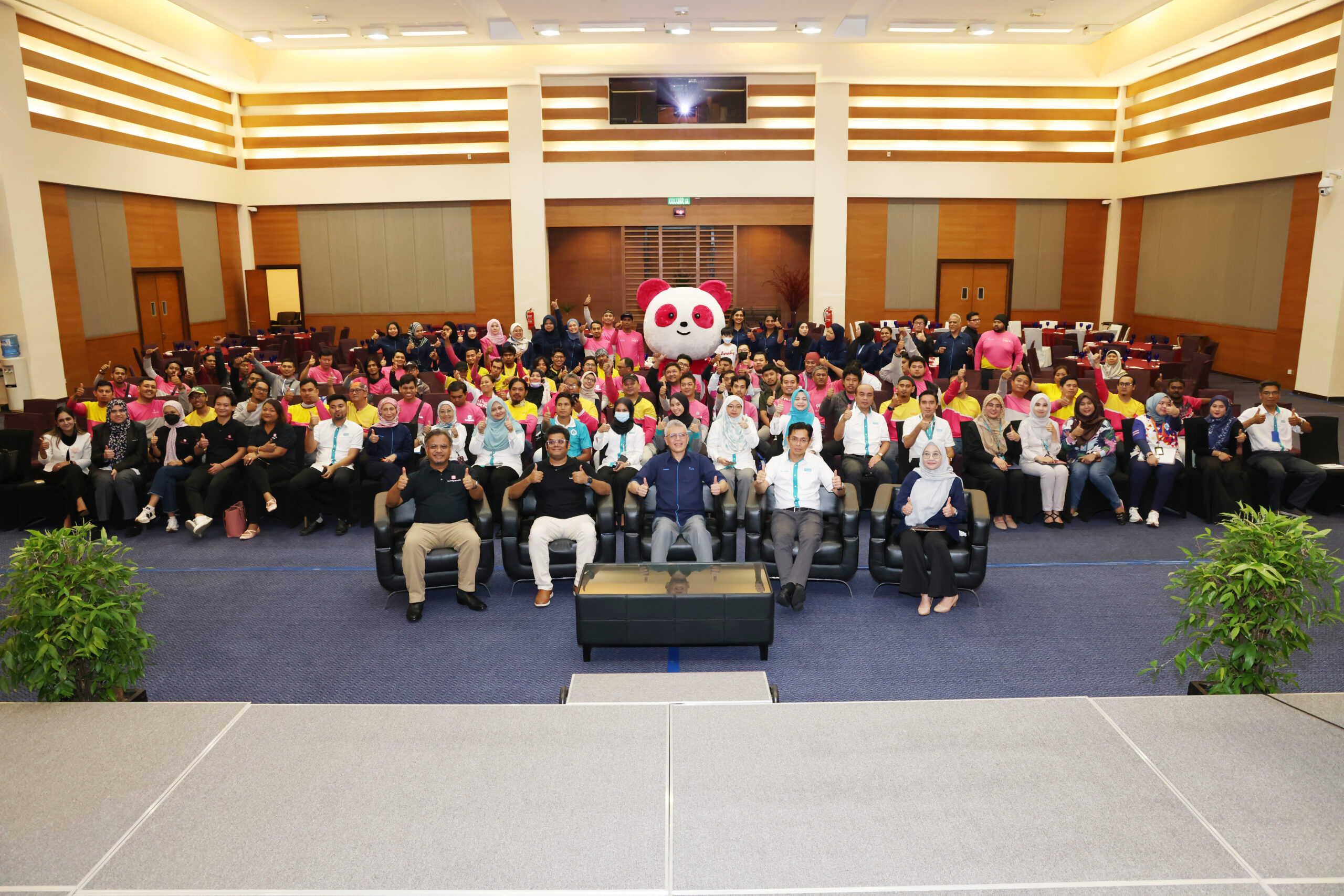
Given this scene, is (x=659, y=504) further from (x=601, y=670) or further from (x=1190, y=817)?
(x=1190, y=817)

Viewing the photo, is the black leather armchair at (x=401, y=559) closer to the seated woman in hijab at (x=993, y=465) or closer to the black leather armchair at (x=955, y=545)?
the black leather armchair at (x=955, y=545)

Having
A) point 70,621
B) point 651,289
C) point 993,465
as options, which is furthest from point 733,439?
point 651,289

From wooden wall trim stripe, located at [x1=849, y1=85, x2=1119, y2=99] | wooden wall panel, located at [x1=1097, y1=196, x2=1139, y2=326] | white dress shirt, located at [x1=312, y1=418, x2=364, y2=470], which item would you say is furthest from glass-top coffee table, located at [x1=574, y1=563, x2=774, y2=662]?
wooden wall panel, located at [x1=1097, y1=196, x2=1139, y2=326]

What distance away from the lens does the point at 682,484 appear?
6066 mm

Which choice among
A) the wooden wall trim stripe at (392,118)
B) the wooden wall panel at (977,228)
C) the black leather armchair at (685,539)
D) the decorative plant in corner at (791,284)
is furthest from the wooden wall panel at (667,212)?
the black leather armchair at (685,539)

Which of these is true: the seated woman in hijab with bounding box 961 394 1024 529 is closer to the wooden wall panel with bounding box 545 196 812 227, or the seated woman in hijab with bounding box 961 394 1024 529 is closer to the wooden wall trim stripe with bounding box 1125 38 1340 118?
the wooden wall trim stripe with bounding box 1125 38 1340 118

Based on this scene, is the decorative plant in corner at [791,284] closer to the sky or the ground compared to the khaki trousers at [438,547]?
closer to the sky

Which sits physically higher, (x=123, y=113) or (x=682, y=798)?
(x=123, y=113)

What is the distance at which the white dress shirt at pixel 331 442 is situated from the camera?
7.45 m

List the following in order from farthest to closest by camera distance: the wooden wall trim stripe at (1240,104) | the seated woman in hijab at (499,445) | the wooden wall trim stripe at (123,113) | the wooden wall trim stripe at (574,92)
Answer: the wooden wall trim stripe at (574,92)
the wooden wall trim stripe at (1240,104)
the wooden wall trim stripe at (123,113)
the seated woman in hijab at (499,445)

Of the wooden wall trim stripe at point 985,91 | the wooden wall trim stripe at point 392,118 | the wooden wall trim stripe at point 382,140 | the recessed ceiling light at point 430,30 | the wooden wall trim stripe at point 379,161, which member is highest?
the recessed ceiling light at point 430,30

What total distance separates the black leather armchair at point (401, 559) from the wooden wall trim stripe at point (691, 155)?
11993 mm

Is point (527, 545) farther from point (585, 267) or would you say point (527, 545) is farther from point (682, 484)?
point (585, 267)

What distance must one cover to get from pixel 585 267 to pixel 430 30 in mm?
5651
